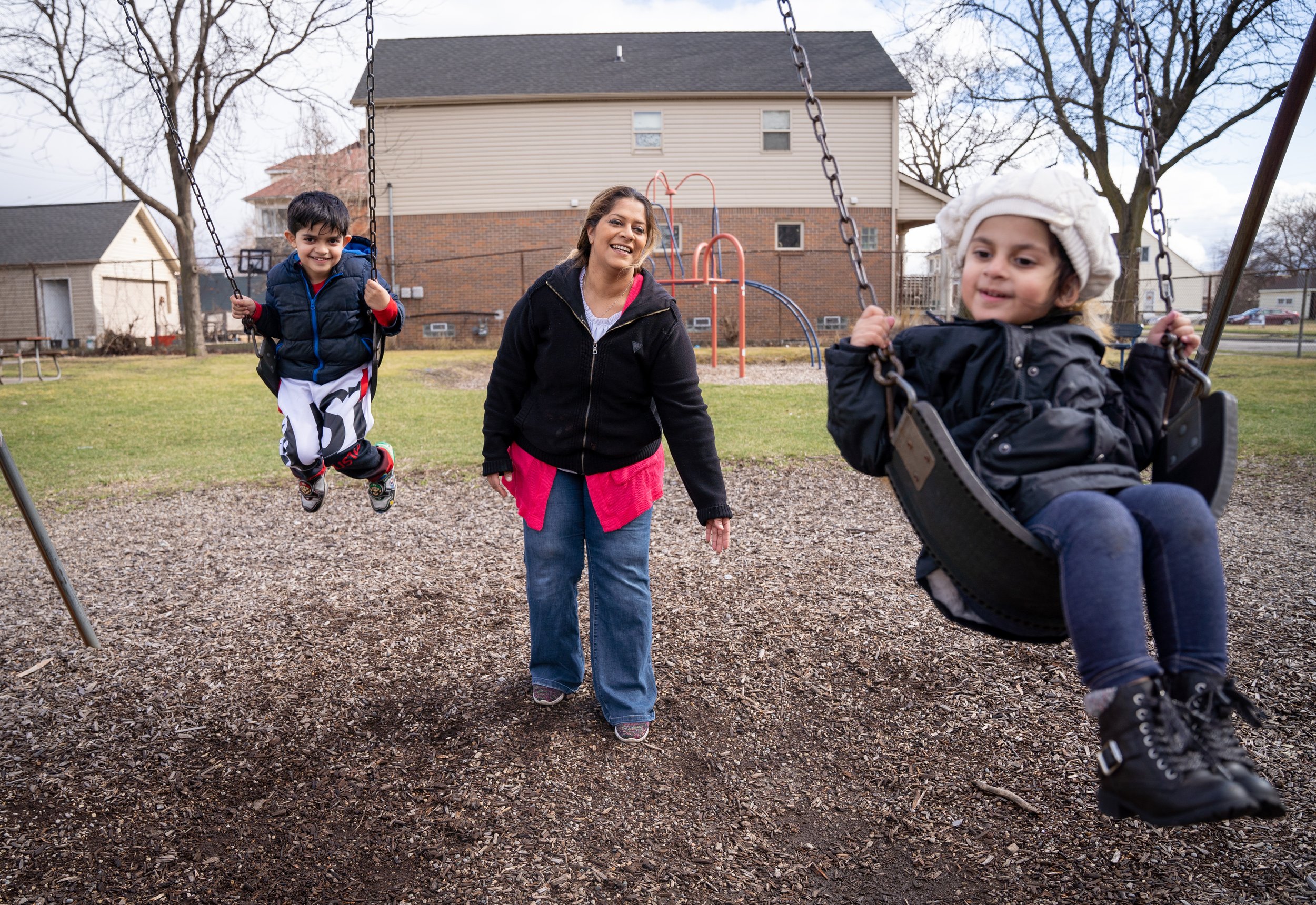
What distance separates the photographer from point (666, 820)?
114 inches

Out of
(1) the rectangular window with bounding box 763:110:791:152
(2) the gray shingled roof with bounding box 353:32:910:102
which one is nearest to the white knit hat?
(2) the gray shingled roof with bounding box 353:32:910:102

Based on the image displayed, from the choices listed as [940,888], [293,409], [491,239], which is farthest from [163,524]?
[491,239]

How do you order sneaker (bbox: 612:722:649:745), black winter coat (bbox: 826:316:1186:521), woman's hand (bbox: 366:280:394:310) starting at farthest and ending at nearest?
woman's hand (bbox: 366:280:394:310) → sneaker (bbox: 612:722:649:745) → black winter coat (bbox: 826:316:1186:521)

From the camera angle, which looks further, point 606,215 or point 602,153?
point 602,153

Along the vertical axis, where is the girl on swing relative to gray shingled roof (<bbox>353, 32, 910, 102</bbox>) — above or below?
below

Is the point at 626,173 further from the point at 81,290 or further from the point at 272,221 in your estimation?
the point at 272,221

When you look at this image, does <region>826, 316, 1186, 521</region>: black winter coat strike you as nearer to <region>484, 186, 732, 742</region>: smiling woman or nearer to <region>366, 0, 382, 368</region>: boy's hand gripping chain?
<region>484, 186, 732, 742</region>: smiling woman

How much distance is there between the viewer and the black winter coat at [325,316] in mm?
3848

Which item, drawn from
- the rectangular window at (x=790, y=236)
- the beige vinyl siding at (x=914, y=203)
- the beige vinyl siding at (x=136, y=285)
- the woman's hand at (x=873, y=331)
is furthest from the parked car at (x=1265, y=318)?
the woman's hand at (x=873, y=331)

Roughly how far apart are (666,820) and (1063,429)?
1.71 metres

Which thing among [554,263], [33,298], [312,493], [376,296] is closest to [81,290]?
[33,298]

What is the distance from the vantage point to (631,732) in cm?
337

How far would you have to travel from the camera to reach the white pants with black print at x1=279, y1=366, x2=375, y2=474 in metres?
4.05

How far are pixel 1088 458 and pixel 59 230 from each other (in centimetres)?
3708
